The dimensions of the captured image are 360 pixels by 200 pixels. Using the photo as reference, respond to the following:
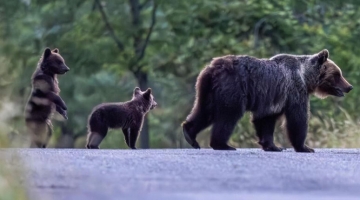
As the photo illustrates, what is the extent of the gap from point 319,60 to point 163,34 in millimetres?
16155

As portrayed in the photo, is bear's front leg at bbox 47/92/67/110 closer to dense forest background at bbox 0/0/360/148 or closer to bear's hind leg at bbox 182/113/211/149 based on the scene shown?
bear's hind leg at bbox 182/113/211/149

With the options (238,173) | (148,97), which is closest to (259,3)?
(148,97)

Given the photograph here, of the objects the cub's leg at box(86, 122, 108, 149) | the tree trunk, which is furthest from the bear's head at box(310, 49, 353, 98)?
the tree trunk

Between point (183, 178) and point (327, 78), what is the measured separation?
672 centimetres

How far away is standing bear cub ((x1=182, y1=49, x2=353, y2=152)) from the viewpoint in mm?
12352

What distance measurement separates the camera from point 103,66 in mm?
28672

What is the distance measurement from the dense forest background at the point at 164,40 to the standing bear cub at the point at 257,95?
35.8 ft

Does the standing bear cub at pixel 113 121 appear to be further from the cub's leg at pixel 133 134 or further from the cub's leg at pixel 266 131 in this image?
the cub's leg at pixel 266 131

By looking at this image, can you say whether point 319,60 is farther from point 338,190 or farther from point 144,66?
point 144,66

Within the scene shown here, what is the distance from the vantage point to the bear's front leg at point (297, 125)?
42.7ft

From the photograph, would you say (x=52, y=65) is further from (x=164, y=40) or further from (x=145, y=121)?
(x=164, y=40)

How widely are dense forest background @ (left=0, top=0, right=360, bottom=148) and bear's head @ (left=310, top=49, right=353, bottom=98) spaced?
1007cm

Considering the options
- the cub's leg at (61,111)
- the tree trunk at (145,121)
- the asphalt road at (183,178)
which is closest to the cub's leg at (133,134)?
the cub's leg at (61,111)

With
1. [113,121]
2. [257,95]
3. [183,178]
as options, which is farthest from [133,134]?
[183,178]
